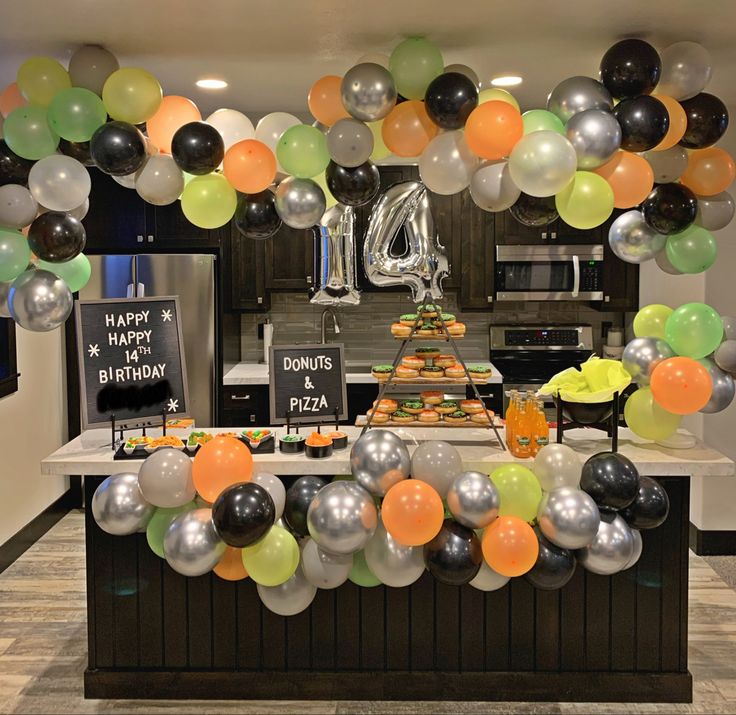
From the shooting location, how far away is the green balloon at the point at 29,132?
10.3ft

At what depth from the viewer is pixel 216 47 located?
350 cm

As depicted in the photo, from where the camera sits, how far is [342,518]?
111 inches

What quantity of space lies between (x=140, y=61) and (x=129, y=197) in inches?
76.7

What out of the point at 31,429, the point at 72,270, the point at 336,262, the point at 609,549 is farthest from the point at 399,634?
the point at 31,429

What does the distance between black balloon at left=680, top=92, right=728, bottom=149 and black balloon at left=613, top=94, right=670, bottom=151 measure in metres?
0.23

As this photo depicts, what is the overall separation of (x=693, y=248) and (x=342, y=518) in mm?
1619

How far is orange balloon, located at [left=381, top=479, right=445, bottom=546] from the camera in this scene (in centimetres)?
280

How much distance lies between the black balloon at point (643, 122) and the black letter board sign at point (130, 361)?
70.9 inches

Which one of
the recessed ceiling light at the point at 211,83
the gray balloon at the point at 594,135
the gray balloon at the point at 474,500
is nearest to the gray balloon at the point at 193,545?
the gray balloon at the point at 474,500

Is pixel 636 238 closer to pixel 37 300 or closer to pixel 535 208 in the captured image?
pixel 535 208

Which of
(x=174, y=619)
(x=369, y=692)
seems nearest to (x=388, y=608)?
(x=369, y=692)

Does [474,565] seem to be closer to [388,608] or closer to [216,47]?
[388,608]

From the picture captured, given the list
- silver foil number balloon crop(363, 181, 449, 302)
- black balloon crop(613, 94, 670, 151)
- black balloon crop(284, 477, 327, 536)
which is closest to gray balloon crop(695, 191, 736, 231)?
black balloon crop(613, 94, 670, 151)

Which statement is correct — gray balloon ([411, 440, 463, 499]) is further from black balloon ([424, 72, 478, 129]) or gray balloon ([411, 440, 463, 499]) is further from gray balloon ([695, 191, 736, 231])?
Result: gray balloon ([695, 191, 736, 231])
